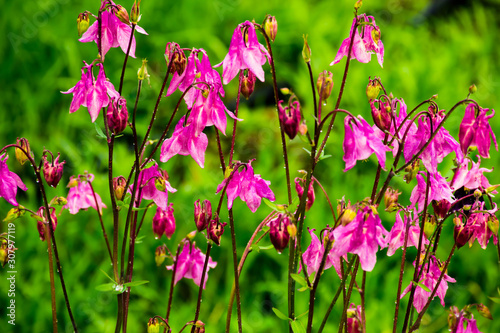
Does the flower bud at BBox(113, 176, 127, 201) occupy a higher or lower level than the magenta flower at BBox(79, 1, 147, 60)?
lower

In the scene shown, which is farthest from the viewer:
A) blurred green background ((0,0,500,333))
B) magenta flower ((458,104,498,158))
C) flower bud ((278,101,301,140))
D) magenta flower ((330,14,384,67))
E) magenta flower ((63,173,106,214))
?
blurred green background ((0,0,500,333))

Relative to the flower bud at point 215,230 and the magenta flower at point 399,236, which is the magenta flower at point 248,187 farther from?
the magenta flower at point 399,236

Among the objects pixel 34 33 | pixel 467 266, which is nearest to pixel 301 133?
pixel 467 266

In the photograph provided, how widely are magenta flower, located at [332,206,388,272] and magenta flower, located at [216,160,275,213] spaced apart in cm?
22

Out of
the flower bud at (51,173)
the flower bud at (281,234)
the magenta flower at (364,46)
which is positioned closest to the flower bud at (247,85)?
the magenta flower at (364,46)

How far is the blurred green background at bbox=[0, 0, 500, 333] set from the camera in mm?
2691

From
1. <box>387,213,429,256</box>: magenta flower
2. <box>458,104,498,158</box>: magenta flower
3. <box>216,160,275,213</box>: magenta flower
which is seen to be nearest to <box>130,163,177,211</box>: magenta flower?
<box>216,160,275,213</box>: magenta flower

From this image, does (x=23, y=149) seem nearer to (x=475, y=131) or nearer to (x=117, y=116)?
(x=117, y=116)

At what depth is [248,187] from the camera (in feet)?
4.17

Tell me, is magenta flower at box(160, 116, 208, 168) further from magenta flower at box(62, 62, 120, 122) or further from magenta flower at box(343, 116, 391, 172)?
magenta flower at box(343, 116, 391, 172)

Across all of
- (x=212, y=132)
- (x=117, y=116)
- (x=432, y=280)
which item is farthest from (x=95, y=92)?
(x=212, y=132)

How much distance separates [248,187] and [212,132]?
2708 millimetres

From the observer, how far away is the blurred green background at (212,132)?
2691 millimetres

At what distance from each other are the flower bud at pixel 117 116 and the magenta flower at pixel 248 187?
0.77 feet
